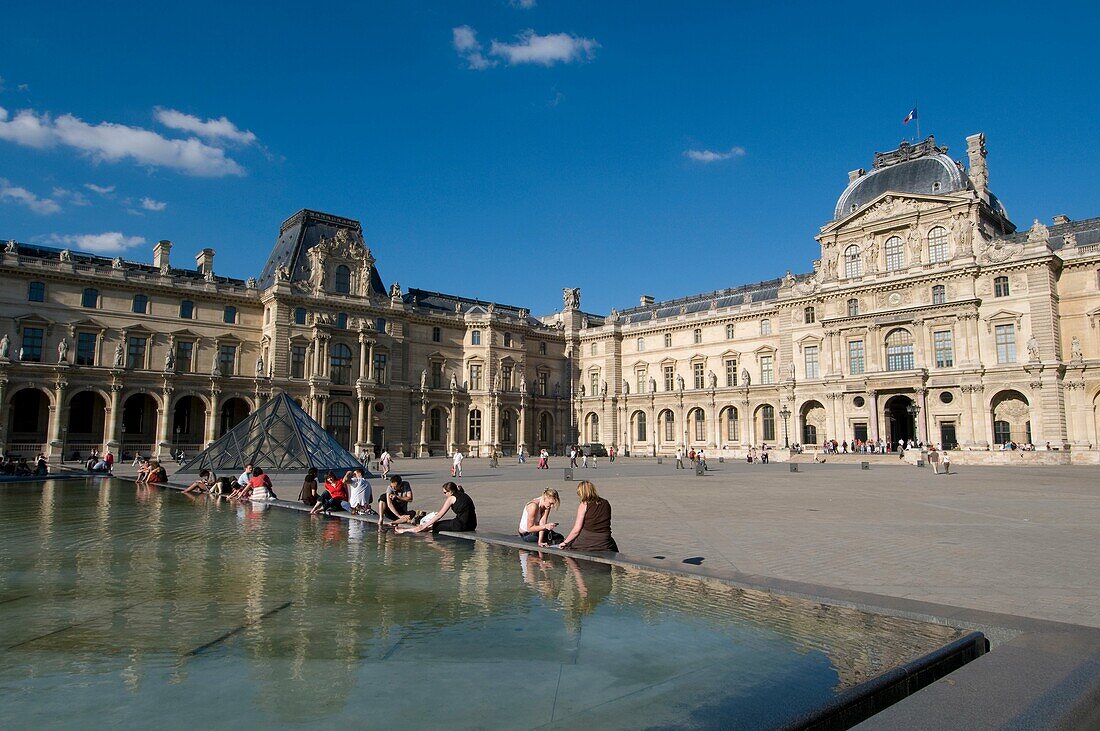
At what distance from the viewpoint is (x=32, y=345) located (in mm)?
→ 44594

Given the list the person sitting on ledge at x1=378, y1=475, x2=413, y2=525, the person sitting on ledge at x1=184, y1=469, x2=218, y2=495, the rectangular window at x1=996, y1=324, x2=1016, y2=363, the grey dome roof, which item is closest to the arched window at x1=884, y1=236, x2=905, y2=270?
the grey dome roof

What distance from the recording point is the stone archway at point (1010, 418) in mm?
45188

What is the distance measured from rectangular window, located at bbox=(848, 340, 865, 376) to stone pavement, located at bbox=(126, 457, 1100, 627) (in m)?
28.5

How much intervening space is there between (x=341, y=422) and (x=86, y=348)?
58.9ft

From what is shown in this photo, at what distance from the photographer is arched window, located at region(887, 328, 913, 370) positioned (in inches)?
1986

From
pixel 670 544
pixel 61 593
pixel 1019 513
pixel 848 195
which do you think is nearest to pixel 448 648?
pixel 61 593

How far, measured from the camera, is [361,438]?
180 feet

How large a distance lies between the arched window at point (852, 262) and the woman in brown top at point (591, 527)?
5063cm

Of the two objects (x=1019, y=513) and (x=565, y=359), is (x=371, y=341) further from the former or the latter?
(x=1019, y=513)

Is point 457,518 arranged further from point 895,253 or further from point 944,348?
point 895,253

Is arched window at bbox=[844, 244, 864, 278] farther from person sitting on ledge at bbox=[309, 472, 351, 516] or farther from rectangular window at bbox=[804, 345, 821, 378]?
person sitting on ledge at bbox=[309, 472, 351, 516]

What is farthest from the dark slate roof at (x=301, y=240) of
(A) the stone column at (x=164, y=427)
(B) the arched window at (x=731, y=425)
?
(B) the arched window at (x=731, y=425)

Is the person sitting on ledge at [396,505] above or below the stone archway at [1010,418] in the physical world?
below

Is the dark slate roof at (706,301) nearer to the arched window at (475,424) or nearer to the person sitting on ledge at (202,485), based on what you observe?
the arched window at (475,424)
